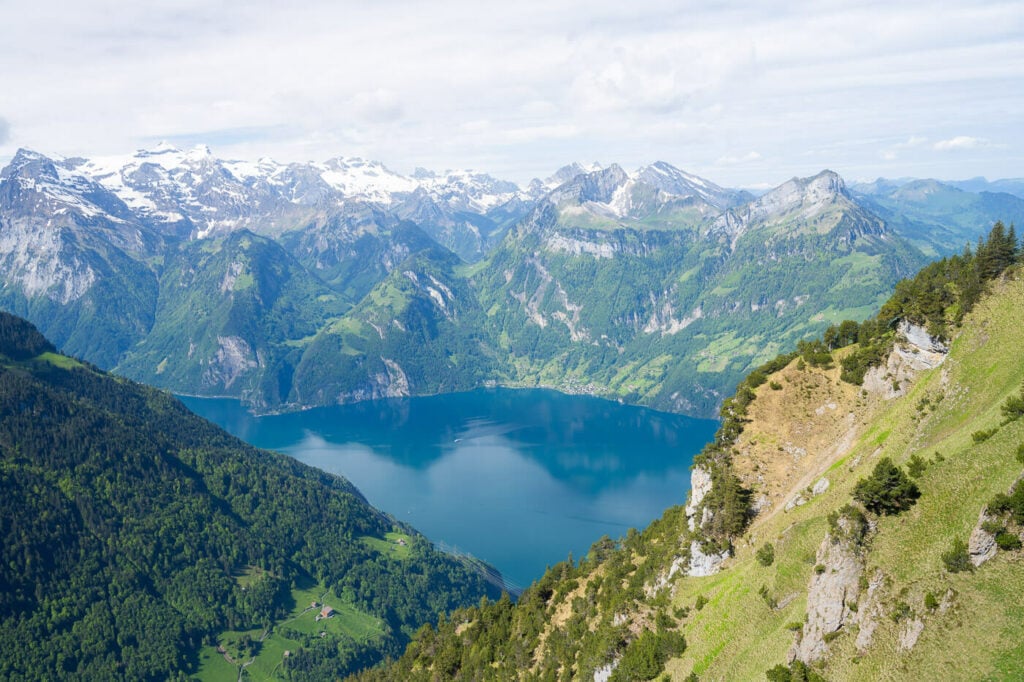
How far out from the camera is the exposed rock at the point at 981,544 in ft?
118

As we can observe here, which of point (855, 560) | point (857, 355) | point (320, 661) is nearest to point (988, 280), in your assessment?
point (857, 355)

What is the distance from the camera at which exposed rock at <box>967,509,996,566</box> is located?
118ft

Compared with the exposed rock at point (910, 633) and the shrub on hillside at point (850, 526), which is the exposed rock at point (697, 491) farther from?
the exposed rock at point (910, 633)

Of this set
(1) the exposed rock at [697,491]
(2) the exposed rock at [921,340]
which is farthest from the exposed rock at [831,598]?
(2) the exposed rock at [921,340]

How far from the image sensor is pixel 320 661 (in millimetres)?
161250

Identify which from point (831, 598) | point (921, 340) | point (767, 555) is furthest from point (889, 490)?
point (921, 340)

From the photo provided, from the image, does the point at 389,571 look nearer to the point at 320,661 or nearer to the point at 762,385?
the point at 320,661

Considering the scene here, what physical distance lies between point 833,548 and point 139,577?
17600cm

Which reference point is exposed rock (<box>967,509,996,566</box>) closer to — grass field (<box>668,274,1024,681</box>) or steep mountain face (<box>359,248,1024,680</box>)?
steep mountain face (<box>359,248,1024,680</box>)

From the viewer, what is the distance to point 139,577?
170m

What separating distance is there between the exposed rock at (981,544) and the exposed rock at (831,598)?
7143mm

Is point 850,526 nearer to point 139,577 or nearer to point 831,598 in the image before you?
point 831,598

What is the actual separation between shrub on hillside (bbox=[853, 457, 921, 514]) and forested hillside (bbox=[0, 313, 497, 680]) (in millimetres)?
146314

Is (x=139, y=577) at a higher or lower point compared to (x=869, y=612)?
lower
